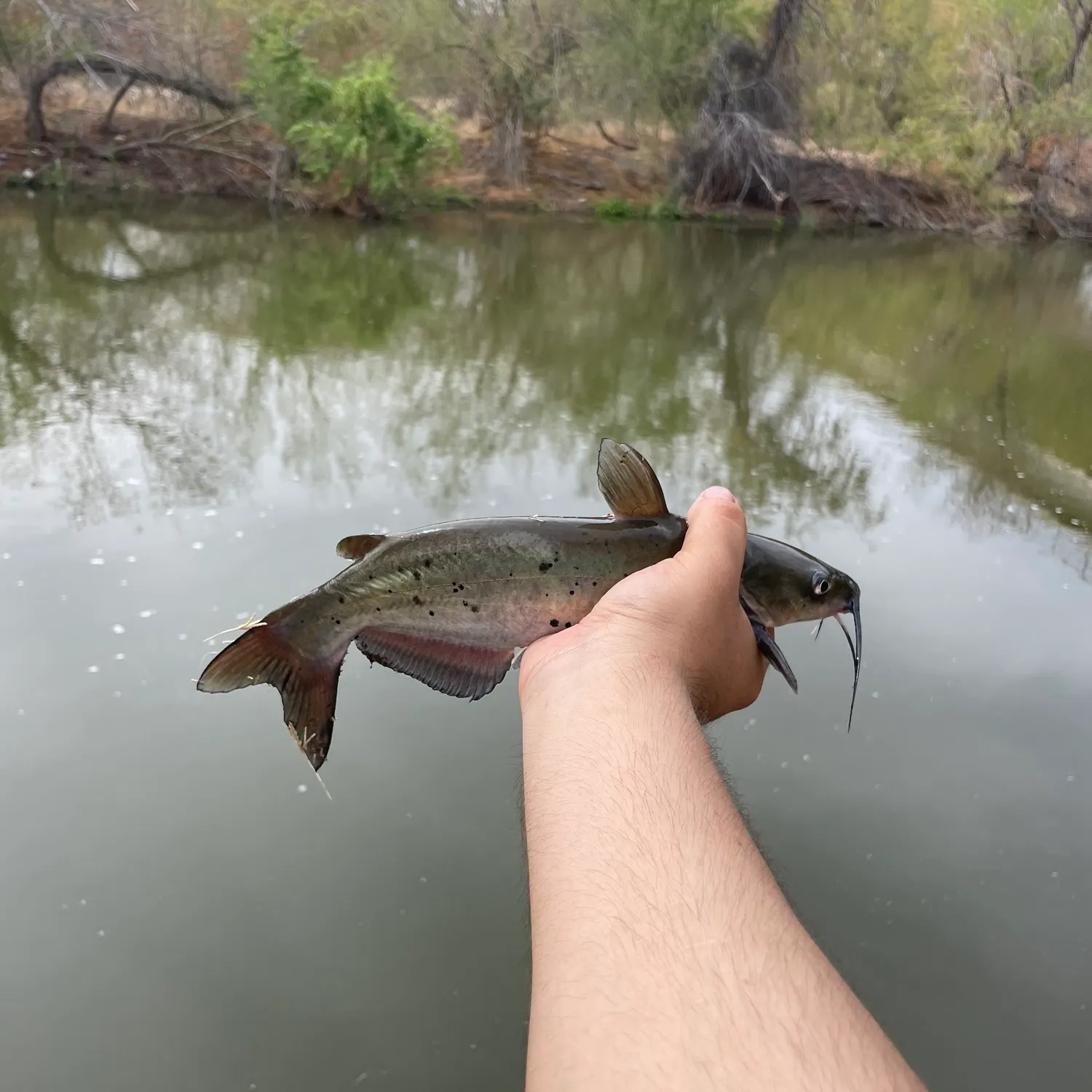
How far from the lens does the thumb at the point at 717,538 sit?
193 cm

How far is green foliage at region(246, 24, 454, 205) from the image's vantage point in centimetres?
1700

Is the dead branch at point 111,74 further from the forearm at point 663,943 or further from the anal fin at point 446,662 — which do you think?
the forearm at point 663,943

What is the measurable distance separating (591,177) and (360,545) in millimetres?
23036

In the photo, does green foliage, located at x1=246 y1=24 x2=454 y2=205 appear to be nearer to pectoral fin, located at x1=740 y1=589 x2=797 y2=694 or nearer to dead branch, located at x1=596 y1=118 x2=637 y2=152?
dead branch, located at x1=596 y1=118 x2=637 y2=152

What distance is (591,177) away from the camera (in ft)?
75.7

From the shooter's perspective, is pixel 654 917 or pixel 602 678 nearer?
pixel 654 917

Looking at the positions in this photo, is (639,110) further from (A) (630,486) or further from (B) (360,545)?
(B) (360,545)

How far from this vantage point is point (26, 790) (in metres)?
3.37

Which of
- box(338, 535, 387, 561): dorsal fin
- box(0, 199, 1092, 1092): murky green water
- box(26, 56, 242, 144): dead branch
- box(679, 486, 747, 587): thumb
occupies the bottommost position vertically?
box(0, 199, 1092, 1092): murky green water

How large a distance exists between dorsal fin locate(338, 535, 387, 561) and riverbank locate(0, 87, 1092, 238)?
18.9 meters

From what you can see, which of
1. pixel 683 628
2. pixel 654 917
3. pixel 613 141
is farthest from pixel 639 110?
pixel 654 917

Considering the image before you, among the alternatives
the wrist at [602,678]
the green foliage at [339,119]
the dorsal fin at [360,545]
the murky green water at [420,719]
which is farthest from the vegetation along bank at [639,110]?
the wrist at [602,678]

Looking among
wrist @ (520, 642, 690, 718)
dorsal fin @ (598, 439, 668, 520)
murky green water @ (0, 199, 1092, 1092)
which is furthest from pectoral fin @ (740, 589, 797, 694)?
murky green water @ (0, 199, 1092, 1092)

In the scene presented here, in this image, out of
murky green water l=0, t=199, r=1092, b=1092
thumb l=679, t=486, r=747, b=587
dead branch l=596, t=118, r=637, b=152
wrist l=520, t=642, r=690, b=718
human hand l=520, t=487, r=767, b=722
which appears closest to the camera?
wrist l=520, t=642, r=690, b=718
